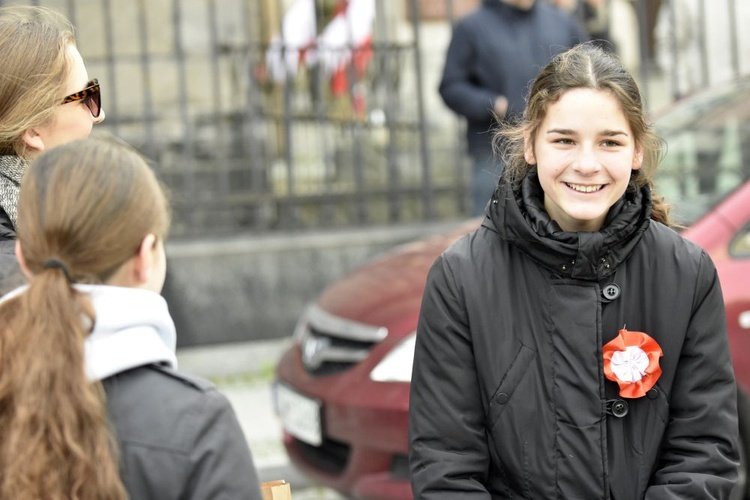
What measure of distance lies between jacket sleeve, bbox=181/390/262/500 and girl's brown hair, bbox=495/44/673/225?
96 centimetres

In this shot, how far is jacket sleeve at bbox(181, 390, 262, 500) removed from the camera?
1778 millimetres

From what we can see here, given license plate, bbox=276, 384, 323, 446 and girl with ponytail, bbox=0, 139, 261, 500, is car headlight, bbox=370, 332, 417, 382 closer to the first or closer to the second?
license plate, bbox=276, 384, 323, 446

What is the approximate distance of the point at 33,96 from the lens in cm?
239

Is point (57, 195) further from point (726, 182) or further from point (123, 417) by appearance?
point (726, 182)

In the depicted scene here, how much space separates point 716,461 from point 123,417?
3.90 feet

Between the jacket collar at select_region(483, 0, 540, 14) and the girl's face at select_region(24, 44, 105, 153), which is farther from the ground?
the jacket collar at select_region(483, 0, 540, 14)

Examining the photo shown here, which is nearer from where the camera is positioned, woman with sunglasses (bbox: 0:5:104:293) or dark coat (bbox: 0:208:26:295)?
dark coat (bbox: 0:208:26:295)

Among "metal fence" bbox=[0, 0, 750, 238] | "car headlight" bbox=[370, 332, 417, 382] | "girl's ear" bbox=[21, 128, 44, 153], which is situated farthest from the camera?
"metal fence" bbox=[0, 0, 750, 238]

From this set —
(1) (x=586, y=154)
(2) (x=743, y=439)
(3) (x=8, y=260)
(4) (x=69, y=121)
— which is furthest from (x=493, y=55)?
(3) (x=8, y=260)

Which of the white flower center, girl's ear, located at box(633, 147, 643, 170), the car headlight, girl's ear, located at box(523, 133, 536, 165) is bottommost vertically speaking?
the car headlight

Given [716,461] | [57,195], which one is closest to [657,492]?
[716,461]

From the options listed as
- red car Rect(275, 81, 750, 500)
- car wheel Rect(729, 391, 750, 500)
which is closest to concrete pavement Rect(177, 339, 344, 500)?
red car Rect(275, 81, 750, 500)

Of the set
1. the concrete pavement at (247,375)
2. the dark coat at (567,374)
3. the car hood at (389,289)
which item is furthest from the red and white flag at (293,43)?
the dark coat at (567,374)

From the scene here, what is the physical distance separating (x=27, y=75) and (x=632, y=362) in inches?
51.9
